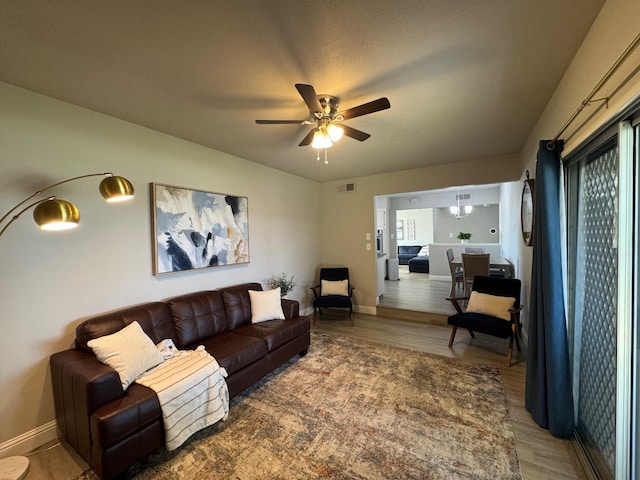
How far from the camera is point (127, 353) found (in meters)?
1.91

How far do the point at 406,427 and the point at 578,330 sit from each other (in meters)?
1.49

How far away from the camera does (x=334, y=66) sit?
174 centimetres

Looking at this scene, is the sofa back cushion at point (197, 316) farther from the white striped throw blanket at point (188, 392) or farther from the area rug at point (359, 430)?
the area rug at point (359, 430)

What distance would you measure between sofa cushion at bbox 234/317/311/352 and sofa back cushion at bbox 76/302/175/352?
0.75 m

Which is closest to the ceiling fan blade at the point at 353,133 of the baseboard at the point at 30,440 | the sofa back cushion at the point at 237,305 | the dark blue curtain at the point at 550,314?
the dark blue curtain at the point at 550,314

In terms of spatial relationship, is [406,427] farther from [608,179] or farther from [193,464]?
[608,179]

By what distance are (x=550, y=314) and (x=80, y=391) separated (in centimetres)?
326

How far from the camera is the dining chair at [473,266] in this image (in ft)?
15.7

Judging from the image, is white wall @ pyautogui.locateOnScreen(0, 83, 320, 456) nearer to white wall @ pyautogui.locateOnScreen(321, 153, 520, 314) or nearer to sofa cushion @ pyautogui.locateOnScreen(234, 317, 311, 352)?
sofa cushion @ pyautogui.locateOnScreen(234, 317, 311, 352)

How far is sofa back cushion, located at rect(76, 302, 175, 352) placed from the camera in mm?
2041

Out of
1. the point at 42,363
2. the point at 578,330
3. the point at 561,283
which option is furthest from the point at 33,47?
the point at 578,330

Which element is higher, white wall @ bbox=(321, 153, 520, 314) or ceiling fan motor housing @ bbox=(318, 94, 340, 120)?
ceiling fan motor housing @ bbox=(318, 94, 340, 120)

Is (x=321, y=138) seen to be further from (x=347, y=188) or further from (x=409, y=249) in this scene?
(x=409, y=249)

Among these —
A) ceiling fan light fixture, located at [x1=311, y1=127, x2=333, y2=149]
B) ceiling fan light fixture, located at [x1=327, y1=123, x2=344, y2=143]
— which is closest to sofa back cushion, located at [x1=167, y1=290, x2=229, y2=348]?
ceiling fan light fixture, located at [x1=311, y1=127, x2=333, y2=149]
